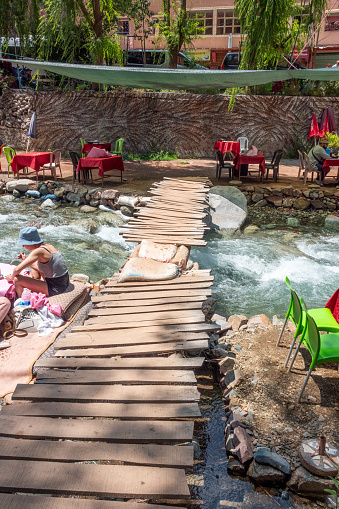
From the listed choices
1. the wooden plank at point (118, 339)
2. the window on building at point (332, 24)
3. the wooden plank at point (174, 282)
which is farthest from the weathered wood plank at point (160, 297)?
the window on building at point (332, 24)

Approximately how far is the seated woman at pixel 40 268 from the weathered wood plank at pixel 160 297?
0.45 m

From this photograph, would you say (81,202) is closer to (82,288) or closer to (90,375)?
(82,288)

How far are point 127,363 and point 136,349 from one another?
0.17 meters

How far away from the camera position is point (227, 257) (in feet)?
22.4

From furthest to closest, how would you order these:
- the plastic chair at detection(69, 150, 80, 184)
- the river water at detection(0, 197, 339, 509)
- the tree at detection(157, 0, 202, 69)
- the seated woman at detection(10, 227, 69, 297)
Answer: the tree at detection(157, 0, 202, 69)
the plastic chair at detection(69, 150, 80, 184)
the river water at detection(0, 197, 339, 509)
the seated woman at detection(10, 227, 69, 297)

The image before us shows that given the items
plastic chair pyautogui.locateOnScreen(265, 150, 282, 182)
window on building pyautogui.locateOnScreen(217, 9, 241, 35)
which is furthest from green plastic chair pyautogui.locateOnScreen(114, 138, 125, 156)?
window on building pyautogui.locateOnScreen(217, 9, 241, 35)

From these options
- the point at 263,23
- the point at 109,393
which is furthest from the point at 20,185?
the point at 109,393

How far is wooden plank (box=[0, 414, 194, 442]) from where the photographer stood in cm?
236

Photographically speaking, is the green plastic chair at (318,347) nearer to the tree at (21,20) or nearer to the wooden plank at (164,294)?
the wooden plank at (164,294)

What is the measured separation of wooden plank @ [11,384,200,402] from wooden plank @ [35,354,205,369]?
20cm

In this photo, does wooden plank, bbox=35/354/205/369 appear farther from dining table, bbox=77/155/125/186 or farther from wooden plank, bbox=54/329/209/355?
dining table, bbox=77/155/125/186

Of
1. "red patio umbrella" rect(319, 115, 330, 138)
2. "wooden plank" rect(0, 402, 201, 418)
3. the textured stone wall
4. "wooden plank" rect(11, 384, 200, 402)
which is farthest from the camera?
the textured stone wall

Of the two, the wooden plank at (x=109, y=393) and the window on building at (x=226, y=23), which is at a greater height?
the window on building at (x=226, y=23)

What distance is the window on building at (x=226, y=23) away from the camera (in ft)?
72.7
